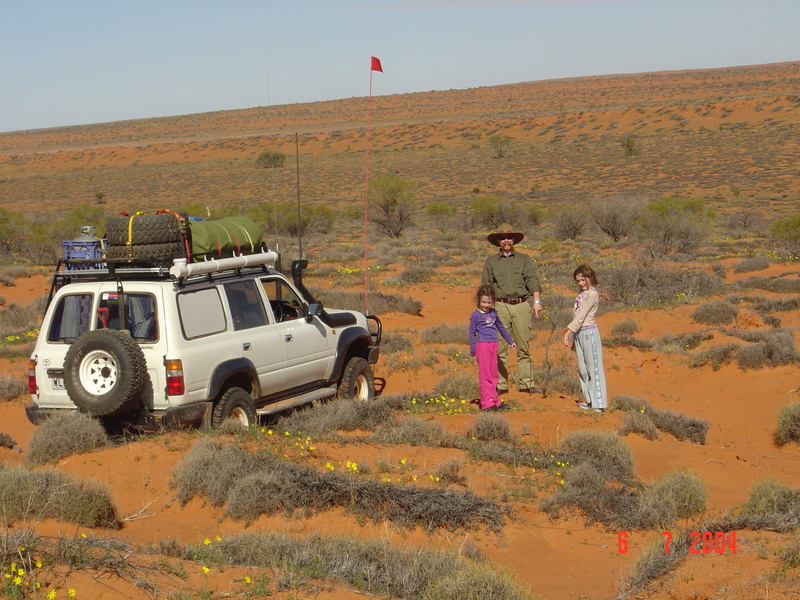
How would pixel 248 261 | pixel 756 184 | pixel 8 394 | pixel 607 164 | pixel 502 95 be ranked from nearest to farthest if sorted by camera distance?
1. pixel 248 261
2. pixel 8 394
3. pixel 756 184
4. pixel 607 164
5. pixel 502 95

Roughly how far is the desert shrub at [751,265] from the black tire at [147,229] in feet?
53.9

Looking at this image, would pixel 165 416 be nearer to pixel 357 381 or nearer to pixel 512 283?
pixel 357 381

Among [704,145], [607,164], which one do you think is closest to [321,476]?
[607,164]

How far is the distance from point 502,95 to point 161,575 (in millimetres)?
115151

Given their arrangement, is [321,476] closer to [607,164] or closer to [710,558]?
[710,558]

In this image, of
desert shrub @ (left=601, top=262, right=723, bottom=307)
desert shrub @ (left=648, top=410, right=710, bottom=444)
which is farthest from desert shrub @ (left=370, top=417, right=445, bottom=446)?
desert shrub @ (left=601, top=262, right=723, bottom=307)

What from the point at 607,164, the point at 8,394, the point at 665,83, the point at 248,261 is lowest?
the point at 8,394

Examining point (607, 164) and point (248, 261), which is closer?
point (248, 261)

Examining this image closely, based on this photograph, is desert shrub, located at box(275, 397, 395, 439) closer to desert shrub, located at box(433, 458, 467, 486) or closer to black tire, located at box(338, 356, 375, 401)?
black tire, located at box(338, 356, 375, 401)

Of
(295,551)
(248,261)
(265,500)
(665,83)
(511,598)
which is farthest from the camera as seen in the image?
(665,83)

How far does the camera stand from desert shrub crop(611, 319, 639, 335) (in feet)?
45.8

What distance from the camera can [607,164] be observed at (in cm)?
5425

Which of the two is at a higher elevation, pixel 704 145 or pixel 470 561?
pixel 704 145

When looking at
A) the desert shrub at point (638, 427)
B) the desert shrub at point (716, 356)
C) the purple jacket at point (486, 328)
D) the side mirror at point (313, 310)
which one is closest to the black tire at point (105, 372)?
the side mirror at point (313, 310)
